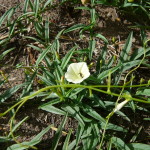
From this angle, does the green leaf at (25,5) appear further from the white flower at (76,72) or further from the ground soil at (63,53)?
the white flower at (76,72)

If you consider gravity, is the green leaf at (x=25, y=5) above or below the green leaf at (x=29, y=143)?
above

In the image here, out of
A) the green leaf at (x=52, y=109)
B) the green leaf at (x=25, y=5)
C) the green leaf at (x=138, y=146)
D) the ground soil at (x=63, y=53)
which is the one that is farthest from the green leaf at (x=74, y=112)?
the green leaf at (x=25, y=5)

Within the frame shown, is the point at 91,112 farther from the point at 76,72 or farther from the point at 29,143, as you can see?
the point at 29,143

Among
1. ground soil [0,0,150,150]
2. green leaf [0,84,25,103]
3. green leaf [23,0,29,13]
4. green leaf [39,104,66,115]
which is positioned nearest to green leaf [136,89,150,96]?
ground soil [0,0,150,150]

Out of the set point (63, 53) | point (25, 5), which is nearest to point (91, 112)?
point (63, 53)

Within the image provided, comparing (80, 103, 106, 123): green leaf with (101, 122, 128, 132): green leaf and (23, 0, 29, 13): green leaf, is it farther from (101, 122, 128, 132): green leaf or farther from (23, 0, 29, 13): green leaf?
(23, 0, 29, 13): green leaf

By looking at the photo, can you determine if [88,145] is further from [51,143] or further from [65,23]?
[65,23]

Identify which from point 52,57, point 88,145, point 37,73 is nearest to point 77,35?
point 52,57
